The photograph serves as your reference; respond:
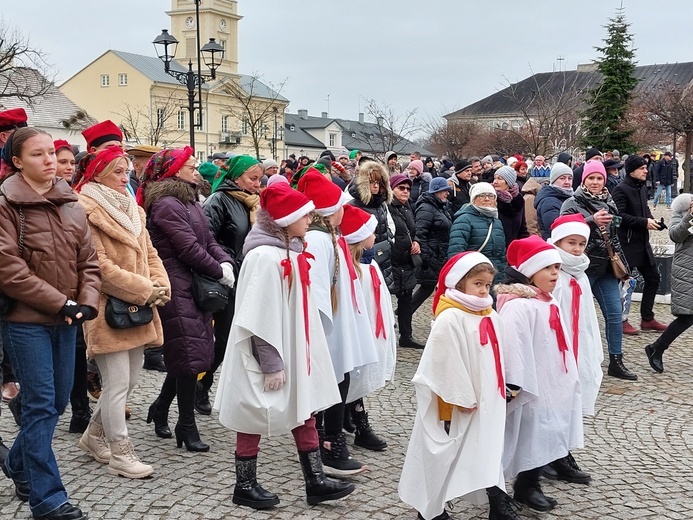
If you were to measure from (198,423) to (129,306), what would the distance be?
65.0 inches

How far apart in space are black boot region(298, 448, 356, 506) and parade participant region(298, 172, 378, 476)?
0.50 meters

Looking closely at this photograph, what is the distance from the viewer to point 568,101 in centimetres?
2992

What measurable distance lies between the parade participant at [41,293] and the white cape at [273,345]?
→ 0.84 metres

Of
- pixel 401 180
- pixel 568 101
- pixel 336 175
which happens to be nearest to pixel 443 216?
pixel 401 180

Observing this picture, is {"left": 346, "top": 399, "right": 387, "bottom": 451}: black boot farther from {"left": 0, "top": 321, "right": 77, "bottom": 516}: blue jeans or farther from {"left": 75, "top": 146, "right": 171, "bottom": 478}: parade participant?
{"left": 0, "top": 321, "right": 77, "bottom": 516}: blue jeans

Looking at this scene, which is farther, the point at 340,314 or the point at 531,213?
the point at 531,213

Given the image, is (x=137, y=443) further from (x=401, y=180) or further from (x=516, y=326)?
(x=401, y=180)

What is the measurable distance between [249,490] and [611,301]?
4564 millimetres

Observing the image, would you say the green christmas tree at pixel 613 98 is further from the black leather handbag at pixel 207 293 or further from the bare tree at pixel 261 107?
the black leather handbag at pixel 207 293

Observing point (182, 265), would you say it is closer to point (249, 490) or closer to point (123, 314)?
point (123, 314)

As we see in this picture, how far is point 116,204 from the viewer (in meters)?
5.11

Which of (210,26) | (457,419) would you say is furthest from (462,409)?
(210,26)

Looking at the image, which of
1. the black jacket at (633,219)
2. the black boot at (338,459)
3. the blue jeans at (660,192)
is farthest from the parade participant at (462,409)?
the blue jeans at (660,192)

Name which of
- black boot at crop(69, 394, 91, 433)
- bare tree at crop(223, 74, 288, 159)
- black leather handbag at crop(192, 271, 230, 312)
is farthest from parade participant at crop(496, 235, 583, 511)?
bare tree at crop(223, 74, 288, 159)
